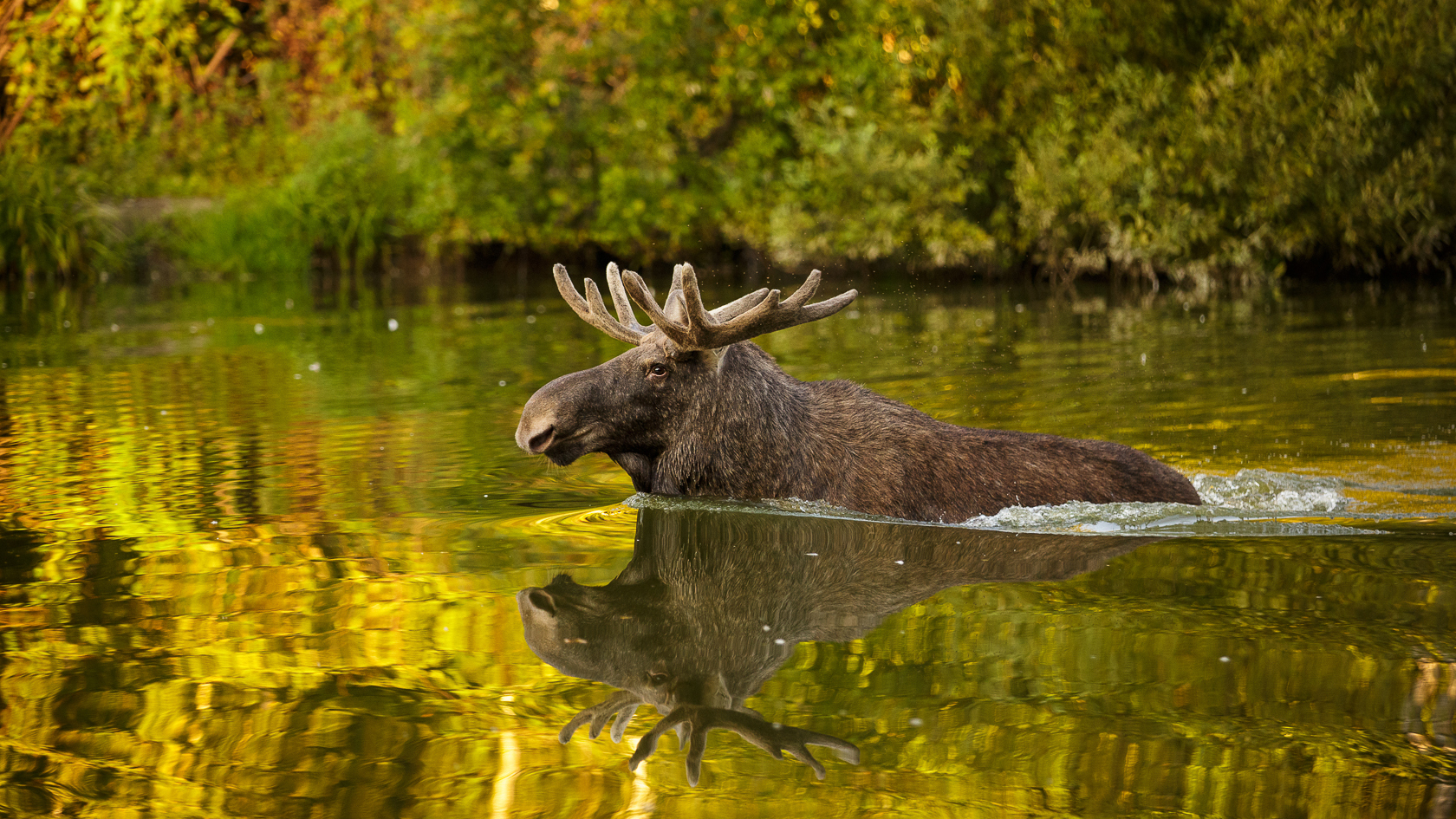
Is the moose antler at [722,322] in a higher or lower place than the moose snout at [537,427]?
higher

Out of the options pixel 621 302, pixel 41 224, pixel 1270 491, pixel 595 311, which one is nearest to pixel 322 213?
pixel 41 224

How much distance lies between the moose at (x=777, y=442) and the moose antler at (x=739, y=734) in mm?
2787

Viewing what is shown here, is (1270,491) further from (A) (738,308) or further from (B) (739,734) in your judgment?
(B) (739,734)

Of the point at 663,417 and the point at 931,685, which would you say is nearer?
the point at 931,685

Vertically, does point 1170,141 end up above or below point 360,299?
above

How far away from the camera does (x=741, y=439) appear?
7.31m

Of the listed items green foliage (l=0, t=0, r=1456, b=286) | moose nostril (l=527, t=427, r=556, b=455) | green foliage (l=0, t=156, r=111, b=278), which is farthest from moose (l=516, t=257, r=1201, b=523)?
green foliage (l=0, t=156, r=111, b=278)

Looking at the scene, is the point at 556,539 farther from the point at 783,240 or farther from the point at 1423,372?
the point at 783,240

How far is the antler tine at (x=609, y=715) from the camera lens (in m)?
4.39

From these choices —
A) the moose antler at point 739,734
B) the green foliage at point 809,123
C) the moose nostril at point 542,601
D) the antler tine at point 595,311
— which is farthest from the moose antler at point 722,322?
the green foliage at point 809,123

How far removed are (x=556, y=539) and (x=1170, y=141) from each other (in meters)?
18.1

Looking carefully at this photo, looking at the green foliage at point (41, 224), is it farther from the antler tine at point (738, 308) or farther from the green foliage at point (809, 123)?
the antler tine at point (738, 308)

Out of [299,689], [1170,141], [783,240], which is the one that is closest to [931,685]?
[299,689]

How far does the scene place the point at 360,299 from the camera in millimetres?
25125
